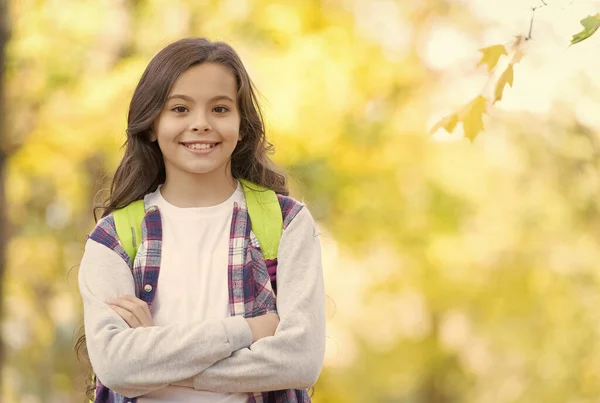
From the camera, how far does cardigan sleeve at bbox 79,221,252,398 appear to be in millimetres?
2387

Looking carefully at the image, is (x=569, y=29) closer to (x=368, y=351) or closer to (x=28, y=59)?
(x=28, y=59)

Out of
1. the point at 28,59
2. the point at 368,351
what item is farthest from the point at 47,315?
the point at 28,59

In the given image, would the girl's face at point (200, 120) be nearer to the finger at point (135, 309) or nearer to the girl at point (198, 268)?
the girl at point (198, 268)

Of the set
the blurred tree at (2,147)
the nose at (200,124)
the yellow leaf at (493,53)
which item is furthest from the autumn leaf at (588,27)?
the blurred tree at (2,147)

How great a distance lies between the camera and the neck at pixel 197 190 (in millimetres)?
2695

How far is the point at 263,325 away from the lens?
2.49 m

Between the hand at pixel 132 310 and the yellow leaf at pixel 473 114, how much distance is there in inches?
41.6

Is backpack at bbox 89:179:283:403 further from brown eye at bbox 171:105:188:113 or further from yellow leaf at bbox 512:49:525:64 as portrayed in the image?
yellow leaf at bbox 512:49:525:64

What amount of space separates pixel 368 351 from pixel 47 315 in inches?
167

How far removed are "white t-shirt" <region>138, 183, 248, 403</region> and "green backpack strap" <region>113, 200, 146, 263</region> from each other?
0.06 m

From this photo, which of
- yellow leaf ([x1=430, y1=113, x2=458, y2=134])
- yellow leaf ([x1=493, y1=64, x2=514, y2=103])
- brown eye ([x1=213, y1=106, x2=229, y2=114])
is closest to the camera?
brown eye ([x1=213, y1=106, x2=229, y2=114])

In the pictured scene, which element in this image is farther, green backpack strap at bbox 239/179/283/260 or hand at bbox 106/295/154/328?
green backpack strap at bbox 239/179/283/260

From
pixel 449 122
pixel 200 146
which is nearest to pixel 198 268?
pixel 200 146

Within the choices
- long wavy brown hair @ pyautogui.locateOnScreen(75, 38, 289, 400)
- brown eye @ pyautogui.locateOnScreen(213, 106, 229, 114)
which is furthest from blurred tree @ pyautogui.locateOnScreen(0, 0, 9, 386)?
brown eye @ pyautogui.locateOnScreen(213, 106, 229, 114)
